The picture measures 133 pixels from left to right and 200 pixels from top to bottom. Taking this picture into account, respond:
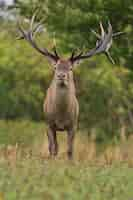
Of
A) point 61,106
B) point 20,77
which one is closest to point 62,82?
point 61,106

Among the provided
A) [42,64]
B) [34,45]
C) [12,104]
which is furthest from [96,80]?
[34,45]

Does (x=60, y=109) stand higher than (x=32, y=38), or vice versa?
(x=32, y=38)

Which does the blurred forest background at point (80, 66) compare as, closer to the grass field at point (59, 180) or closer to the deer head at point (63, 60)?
the deer head at point (63, 60)

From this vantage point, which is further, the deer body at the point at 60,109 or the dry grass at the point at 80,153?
the deer body at the point at 60,109

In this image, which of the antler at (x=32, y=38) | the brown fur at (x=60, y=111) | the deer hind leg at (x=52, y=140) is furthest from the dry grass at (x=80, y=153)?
the antler at (x=32, y=38)

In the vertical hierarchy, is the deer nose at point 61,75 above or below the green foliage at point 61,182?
above

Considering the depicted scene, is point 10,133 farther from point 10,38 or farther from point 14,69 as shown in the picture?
point 10,38

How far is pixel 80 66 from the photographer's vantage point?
113 ft

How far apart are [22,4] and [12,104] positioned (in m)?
16.6

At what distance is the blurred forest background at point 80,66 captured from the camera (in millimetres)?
20875

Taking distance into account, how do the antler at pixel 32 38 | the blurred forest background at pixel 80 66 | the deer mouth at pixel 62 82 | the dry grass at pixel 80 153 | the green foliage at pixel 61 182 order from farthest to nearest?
the blurred forest background at pixel 80 66
the antler at pixel 32 38
the deer mouth at pixel 62 82
the dry grass at pixel 80 153
the green foliage at pixel 61 182

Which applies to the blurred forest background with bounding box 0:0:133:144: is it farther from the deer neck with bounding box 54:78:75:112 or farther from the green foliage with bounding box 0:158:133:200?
the green foliage with bounding box 0:158:133:200

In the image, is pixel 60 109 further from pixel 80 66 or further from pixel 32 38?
pixel 80 66

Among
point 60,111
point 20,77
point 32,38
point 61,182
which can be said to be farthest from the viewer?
point 20,77
